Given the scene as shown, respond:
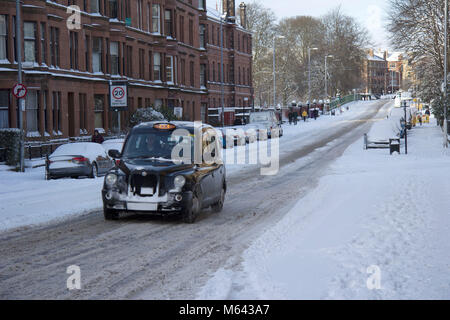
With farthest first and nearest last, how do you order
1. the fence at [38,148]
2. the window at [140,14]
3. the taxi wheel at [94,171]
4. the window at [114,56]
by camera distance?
the window at [140,14]
the window at [114,56]
the fence at [38,148]
the taxi wheel at [94,171]

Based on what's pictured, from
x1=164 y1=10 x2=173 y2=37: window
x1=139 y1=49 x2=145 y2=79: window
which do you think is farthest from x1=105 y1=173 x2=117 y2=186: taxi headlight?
x1=164 y1=10 x2=173 y2=37: window

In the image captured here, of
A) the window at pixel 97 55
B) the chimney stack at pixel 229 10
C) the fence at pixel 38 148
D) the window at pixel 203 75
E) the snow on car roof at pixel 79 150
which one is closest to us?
the snow on car roof at pixel 79 150

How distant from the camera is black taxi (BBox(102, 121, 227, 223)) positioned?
12.5m

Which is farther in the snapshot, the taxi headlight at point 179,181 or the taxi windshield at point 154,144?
the taxi windshield at point 154,144

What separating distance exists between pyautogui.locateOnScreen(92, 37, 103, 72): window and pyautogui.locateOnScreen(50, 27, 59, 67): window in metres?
5.05

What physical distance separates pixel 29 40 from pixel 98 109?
847 centimetres

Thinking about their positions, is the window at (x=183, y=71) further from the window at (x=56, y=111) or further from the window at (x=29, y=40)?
the window at (x=29, y=40)

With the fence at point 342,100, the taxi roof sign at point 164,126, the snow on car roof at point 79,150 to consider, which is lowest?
the snow on car roof at point 79,150

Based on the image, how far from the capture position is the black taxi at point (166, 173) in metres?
12.5

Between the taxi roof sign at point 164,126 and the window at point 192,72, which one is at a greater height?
the window at point 192,72

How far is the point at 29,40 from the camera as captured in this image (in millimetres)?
33656

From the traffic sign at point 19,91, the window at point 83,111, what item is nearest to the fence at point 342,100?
the window at point 83,111

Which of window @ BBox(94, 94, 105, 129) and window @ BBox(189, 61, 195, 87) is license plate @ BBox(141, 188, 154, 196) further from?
window @ BBox(189, 61, 195, 87)

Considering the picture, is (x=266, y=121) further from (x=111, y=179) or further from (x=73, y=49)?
(x=111, y=179)
